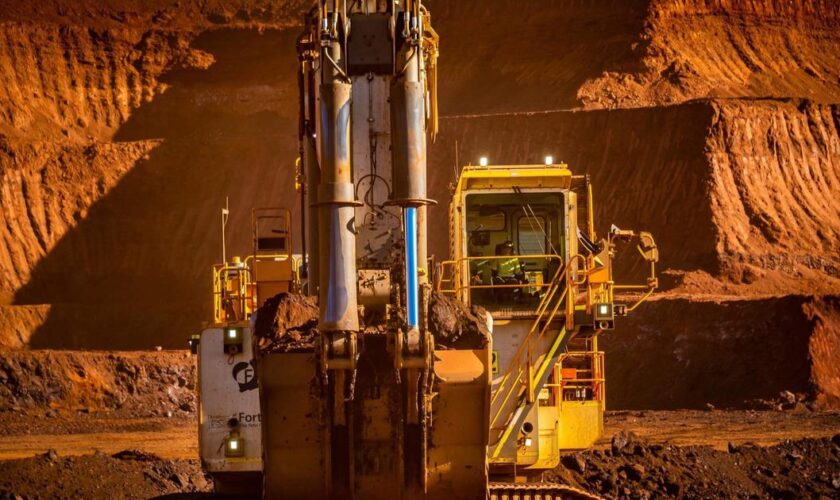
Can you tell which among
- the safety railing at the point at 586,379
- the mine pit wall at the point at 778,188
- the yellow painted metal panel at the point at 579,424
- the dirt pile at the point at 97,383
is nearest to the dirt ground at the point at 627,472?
the safety railing at the point at 586,379

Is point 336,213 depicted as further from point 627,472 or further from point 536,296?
point 627,472

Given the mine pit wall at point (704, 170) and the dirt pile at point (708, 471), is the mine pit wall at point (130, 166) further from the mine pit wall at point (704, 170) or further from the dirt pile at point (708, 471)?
the dirt pile at point (708, 471)

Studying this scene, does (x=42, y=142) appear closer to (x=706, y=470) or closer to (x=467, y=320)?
(x=706, y=470)

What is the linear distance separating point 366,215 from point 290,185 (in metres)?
46.4

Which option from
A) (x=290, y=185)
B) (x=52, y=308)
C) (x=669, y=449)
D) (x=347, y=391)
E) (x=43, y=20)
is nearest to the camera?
(x=347, y=391)

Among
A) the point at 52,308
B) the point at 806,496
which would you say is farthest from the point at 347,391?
the point at 52,308

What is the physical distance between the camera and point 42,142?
60281mm

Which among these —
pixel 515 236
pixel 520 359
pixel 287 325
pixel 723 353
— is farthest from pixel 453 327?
pixel 723 353

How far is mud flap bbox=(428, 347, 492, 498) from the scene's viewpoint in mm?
11648

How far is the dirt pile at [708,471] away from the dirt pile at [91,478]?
5.19 metres

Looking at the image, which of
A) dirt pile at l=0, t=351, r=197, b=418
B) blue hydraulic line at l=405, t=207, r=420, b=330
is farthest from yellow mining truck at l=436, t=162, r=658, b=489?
dirt pile at l=0, t=351, r=197, b=418

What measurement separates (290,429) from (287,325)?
787 millimetres

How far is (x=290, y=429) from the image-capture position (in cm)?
1187

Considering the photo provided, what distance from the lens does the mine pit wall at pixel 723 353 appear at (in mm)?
37031
